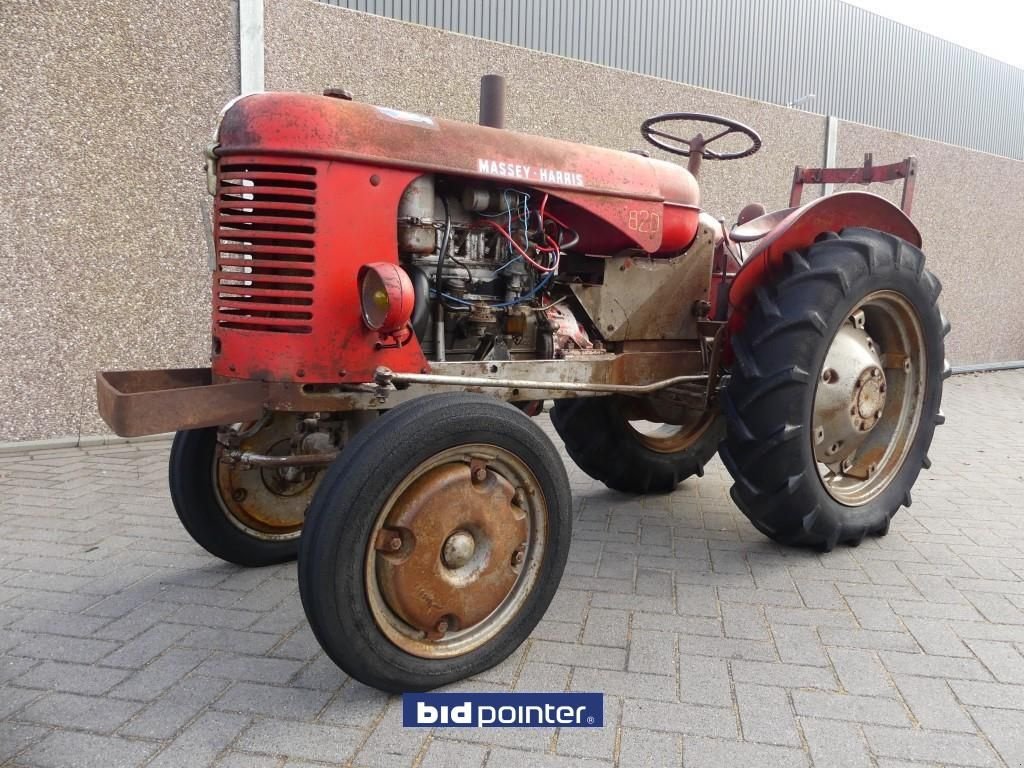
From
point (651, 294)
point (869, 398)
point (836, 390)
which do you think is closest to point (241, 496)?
point (651, 294)

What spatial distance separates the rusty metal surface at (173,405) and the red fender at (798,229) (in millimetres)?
1906

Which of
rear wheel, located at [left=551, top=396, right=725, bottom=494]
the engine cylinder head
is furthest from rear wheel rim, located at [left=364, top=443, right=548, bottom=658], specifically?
rear wheel, located at [left=551, top=396, right=725, bottom=494]

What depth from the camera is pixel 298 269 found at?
217 centimetres

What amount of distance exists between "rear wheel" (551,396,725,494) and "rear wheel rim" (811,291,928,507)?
77 cm

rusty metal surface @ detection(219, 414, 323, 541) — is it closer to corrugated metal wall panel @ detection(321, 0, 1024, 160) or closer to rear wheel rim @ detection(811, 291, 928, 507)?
rear wheel rim @ detection(811, 291, 928, 507)

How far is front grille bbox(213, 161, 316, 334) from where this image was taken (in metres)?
2.12

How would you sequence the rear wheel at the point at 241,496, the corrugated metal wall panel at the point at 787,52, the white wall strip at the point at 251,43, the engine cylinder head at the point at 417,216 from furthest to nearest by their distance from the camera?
the corrugated metal wall panel at the point at 787,52
the white wall strip at the point at 251,43
the rear wheel at the point at 241,496
the engine cylinder head at the point at 417,216

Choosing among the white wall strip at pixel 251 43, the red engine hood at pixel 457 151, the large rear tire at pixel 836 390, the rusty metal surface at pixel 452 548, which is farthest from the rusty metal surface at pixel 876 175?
the white wall strip at pixel 251 43

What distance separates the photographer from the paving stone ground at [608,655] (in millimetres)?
1830

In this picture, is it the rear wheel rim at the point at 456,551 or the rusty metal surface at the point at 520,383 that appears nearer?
the rear wheel rim at the point at 456,551

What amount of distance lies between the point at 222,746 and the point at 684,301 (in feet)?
7.98

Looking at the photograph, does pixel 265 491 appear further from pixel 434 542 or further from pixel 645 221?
pixel 645 221

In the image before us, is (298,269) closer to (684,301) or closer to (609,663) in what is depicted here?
(609,663)

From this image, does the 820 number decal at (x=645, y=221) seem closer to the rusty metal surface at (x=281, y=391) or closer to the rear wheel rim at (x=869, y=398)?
the rusty metal surface at (x=281, y=391)
